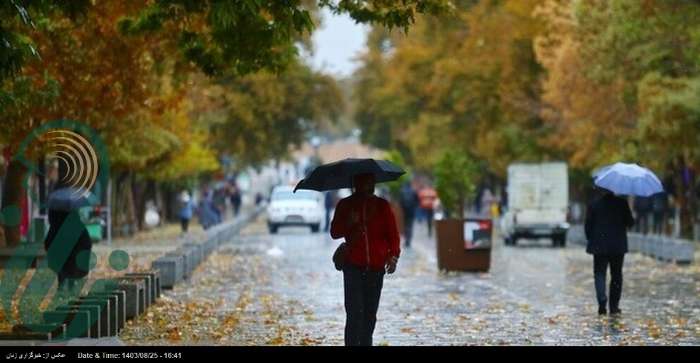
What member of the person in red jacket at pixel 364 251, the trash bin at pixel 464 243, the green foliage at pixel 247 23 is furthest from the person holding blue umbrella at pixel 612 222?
the trash bin at pixel 464 243

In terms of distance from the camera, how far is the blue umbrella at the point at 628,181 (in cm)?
2044

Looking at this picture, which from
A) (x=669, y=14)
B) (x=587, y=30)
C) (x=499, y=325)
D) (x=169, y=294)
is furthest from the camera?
(x=587, y=30)

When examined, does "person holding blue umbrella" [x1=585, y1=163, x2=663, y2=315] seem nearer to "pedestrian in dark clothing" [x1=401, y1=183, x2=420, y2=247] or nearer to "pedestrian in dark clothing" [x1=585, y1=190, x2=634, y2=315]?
"pedestrian in dark clothing" [x1=585, y1=190, x2=634, y2=315]

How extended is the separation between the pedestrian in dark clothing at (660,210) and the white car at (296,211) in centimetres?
1187

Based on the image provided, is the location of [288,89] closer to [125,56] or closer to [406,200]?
[406,200]

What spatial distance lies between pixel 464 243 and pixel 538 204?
60.7ft

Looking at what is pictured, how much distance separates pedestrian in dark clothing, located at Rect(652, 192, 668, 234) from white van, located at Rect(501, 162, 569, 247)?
396 cm

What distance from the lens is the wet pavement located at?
17.9 meters

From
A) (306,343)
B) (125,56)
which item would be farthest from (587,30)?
(306,343)

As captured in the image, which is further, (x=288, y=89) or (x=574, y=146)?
(x=288, y=89)

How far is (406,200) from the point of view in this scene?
44.2 meters

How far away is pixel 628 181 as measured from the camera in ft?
67.4

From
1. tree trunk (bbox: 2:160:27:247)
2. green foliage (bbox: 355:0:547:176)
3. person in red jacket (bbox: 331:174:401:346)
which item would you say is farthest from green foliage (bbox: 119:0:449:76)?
green foliage (bbox: 355:0:547:176)

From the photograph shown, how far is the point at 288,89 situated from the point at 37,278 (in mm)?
43807
